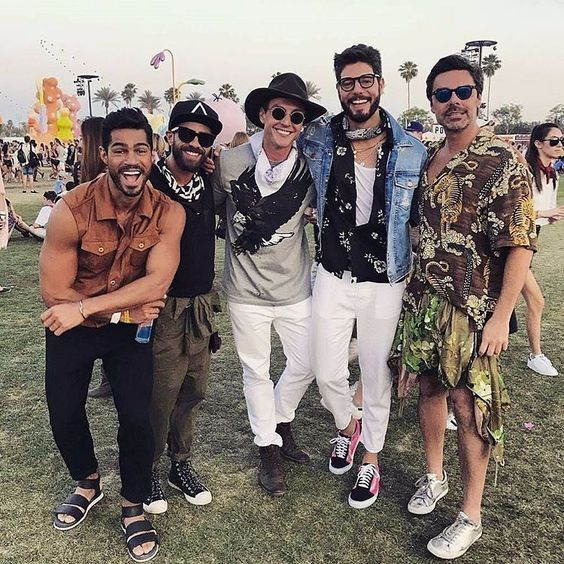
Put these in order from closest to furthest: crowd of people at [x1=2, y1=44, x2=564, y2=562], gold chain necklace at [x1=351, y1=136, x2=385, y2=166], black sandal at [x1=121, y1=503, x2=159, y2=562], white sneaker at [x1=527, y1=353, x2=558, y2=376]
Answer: crowd of people at [x1=2, y1=44, x2=564, y2=562] < black sandal at [x1=121, y1=503, x2=159, y2=562] < gold chain necklace at [x1=351, y1=136, x2=385, y2=166] < white sneaker at [x1=527, y1=353, x2=558, y2=376]

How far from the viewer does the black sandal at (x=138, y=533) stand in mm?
2678

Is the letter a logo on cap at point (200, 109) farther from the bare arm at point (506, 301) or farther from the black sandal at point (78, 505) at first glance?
the black sandal at point (78, 505)

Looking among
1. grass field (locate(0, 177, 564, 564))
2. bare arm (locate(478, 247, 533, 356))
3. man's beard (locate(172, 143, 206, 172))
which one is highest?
man's beard (locate(172, 143, 206, 172))

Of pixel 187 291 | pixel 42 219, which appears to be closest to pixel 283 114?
pixel 187 291

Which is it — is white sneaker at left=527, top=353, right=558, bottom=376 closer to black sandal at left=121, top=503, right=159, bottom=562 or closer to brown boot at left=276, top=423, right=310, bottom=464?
brown boot at left=276, top=423, right=310, bottom=464

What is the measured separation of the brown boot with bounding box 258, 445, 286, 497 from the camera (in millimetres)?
3201

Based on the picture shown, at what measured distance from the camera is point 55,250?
2.47 metres

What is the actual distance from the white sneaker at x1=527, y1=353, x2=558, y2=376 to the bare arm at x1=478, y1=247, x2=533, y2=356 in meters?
2.47

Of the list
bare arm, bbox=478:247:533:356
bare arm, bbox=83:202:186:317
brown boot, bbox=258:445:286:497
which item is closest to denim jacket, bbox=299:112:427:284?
bare arm, bbox=478:247:533:356

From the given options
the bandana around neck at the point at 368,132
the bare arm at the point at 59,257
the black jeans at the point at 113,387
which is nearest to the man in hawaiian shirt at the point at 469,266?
the bandana around neck at the point at 368,132

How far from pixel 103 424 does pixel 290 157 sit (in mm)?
2265

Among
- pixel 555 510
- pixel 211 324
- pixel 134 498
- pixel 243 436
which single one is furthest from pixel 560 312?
pixel 134 498

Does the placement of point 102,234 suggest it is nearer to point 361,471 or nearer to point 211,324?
point 211,324

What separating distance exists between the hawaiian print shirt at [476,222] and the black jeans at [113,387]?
151 centimetres
